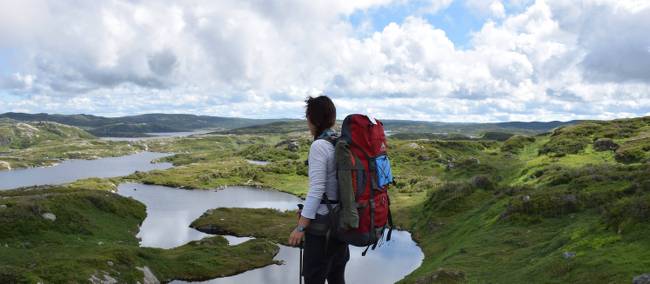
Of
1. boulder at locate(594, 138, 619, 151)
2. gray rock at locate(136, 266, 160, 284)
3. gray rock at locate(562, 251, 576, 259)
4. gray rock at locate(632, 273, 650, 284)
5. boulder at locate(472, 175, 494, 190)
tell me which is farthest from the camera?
boulder at locate(594, 138, 619, 151)

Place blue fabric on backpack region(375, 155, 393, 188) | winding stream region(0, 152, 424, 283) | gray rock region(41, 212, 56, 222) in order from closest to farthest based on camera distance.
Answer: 1. blue fabric on backpack region(375, 155, 393, 188)
2. winding stream region(0, 152, 424, 283)
3. gray rock region(41, 212, 56, 222)

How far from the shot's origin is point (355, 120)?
8.90 m

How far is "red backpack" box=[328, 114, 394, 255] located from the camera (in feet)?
28.0

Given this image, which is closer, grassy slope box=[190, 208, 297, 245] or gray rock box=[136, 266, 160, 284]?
gray rock box=[136, 266, 160, 284]

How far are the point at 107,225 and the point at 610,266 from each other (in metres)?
77.0

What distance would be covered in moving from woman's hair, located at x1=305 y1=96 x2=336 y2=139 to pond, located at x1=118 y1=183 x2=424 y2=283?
51433 mm

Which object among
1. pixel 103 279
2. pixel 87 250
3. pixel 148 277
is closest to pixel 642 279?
pixel 103 279

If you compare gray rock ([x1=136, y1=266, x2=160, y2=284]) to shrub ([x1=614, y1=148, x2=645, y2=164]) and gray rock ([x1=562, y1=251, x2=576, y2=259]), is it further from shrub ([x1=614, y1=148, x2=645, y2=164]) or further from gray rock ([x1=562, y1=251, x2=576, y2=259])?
shrub ([x1=614, y1=148, x2=645, y2=164])

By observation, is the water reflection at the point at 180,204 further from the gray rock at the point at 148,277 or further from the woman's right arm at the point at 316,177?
the woman's right arm at the point at 316,177

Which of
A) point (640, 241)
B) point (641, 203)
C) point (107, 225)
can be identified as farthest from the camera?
point (107, 225)

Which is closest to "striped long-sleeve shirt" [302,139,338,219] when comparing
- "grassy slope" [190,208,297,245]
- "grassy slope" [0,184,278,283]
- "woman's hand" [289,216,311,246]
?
"woman's hand" [289,216,311,246]

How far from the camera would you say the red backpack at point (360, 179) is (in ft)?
28.0

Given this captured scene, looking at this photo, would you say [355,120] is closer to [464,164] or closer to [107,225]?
[107,225]

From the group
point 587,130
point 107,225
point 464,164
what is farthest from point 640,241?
point 587,130
